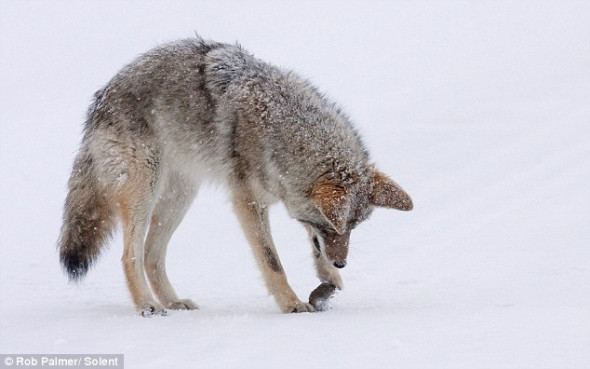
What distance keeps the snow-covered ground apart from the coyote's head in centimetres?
44

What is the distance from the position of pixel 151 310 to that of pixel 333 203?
1439 millimetres

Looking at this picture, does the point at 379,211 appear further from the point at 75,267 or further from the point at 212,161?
the point at 75,267

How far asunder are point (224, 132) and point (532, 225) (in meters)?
3.13

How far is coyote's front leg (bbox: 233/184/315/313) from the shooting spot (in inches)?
234

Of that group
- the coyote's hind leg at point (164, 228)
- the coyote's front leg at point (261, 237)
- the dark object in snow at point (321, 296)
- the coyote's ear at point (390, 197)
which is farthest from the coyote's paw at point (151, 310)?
the coyote's ear at point (390, 197)

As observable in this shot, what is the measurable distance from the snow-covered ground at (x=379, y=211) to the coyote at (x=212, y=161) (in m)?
0.36

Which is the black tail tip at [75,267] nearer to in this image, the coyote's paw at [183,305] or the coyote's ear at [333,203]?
the coyote's paw at [183,305]

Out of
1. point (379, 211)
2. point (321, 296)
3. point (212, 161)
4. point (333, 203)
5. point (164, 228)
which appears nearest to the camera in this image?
point (333, 203)

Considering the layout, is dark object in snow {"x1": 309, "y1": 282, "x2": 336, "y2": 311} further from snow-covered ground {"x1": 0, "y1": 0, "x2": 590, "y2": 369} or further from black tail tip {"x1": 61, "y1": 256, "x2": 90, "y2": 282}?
black tail tip {"x1": 61, "y1": 256, "x2": 90, "y2": 282}

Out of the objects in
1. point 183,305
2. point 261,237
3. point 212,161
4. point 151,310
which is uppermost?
point 212,161

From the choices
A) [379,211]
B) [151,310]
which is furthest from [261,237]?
[379,211]

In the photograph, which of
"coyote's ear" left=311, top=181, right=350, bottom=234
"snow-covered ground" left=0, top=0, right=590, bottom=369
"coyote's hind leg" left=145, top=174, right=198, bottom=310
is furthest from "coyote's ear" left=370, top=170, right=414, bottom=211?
"coyote's hind leg" left=145, top=174, right=198, bottom=310

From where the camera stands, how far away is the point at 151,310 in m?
5.79

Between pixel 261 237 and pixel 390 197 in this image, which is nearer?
pixel 390 197
